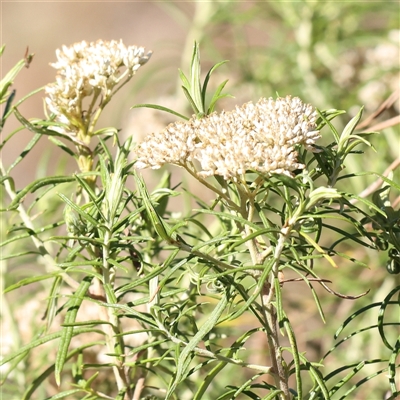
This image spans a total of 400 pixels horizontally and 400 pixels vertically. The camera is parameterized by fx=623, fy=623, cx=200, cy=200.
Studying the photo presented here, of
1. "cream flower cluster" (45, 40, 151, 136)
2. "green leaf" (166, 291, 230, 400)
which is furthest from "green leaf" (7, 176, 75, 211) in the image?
"green leaf" (166, 291, 230, 400)

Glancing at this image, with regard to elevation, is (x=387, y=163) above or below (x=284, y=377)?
above

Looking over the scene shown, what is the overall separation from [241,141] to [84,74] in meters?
0.28

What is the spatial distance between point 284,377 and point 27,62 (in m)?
0.53

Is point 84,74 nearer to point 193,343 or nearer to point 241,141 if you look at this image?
point 241,141

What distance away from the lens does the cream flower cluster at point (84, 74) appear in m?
0.77

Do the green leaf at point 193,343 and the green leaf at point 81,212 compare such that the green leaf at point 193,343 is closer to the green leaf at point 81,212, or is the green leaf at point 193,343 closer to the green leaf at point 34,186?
the green leaf at point 81,212

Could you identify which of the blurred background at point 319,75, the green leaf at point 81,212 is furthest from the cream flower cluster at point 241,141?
the blurred background at point 319,75

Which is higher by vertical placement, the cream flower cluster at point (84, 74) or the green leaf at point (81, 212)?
the cream flower cluster at point (84, 74)

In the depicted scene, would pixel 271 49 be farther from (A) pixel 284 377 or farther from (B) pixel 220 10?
(A) pixel 284 377

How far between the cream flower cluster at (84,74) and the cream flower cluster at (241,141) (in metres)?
0.16

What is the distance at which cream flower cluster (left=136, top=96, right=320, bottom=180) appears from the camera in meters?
0.59

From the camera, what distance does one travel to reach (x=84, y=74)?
78 centimetres

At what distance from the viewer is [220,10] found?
2.09 m

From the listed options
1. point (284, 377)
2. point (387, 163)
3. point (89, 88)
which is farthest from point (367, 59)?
point (284, 377)
